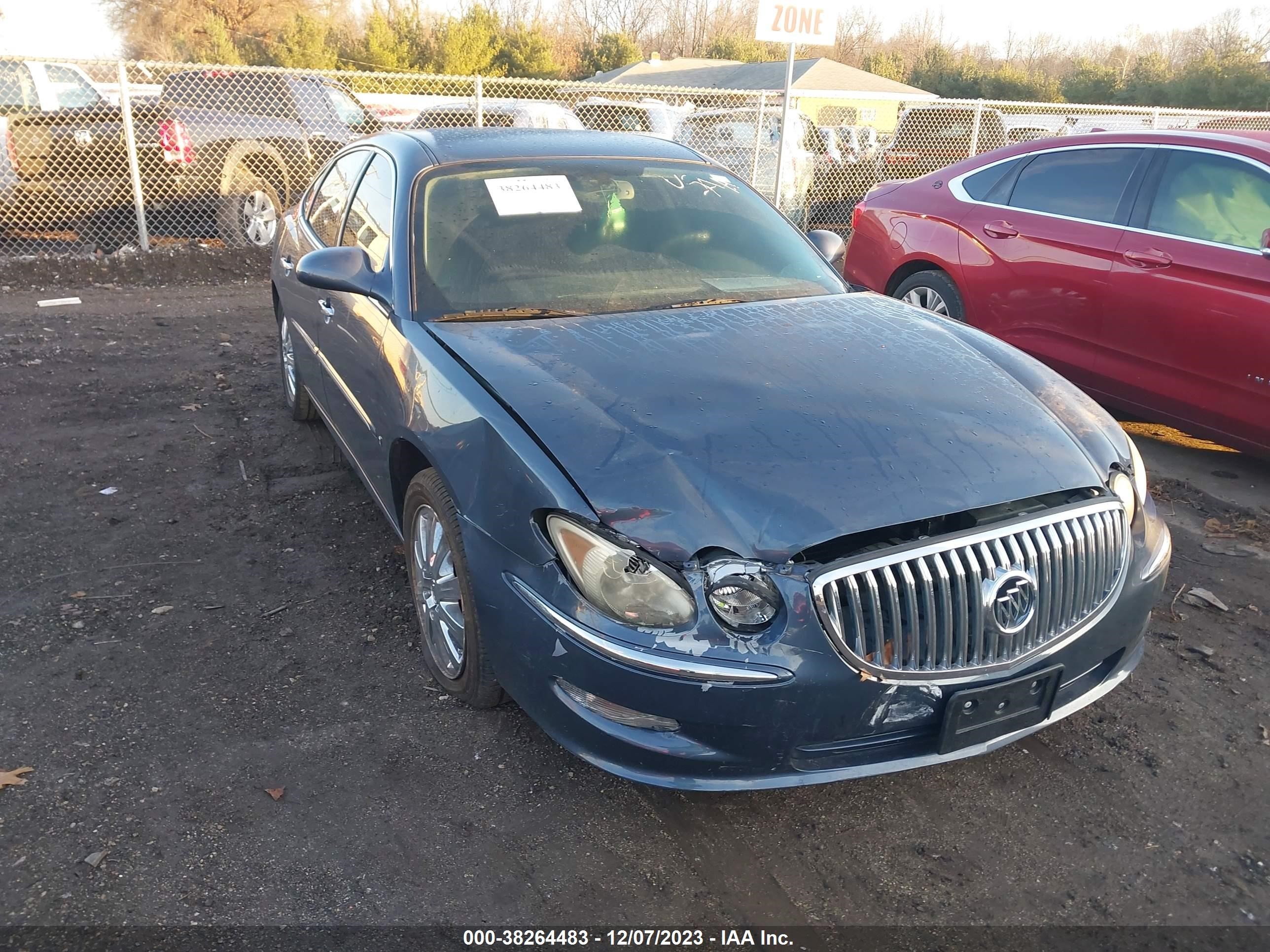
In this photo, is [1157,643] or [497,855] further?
[1157,643]

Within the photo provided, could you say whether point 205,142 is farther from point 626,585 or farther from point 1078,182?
point 626,585

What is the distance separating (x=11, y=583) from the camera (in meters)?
3.83

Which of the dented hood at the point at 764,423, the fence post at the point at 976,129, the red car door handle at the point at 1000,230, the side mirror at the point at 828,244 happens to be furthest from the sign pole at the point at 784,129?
the dented hood at the point at 764,423

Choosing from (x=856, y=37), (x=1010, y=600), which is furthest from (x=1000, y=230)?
(x=856, y=37)

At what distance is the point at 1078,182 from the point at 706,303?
3.38 meters

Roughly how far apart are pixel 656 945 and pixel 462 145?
3.04m

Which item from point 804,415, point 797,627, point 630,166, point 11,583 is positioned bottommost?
point 11,583

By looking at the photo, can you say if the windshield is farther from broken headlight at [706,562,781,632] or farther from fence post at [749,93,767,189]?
fence post at [749,93,767,189]

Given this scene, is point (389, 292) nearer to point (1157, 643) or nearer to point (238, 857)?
point (238, 857)

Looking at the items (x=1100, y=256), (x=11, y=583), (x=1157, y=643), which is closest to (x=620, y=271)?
(x=1157, y=643)

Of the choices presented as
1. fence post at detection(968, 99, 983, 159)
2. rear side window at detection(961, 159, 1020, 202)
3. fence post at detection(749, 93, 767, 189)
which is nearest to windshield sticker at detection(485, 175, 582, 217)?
rear side window at detection(961, 159, 1020, 202)

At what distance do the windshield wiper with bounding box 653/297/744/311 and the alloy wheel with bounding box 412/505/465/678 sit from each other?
1.11 metres

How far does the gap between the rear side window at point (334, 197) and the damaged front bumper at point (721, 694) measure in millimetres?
2504

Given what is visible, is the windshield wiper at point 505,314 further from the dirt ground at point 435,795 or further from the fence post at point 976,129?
the fence post at point 976,129
